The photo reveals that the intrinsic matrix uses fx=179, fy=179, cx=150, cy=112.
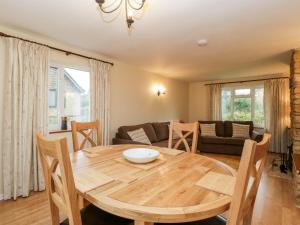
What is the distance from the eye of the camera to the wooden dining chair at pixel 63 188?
2.83ft

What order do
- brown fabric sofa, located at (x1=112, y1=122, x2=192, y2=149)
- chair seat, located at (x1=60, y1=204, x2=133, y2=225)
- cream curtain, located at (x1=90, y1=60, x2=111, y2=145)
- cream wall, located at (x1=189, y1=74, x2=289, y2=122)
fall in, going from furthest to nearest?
cream wall, located at (x1=189, y1=74, x2=289, y2=122), brown fabric sofa, located at (x1=112, y1=122, x2=192, y2=149), cream curtain, located at (x1=90, y1=60, x2=111, y2=145), chair seat, located at (x1=60, y1=204, x2=133, y2=225)

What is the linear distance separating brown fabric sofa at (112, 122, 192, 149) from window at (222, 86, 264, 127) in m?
2.44

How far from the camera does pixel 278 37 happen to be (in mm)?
2625

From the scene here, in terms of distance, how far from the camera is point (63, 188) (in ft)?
3.02

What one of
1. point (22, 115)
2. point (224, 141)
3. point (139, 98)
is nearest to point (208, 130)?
point (224, 141)

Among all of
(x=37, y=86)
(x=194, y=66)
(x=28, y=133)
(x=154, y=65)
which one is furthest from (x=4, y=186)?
(x=194, y=66)

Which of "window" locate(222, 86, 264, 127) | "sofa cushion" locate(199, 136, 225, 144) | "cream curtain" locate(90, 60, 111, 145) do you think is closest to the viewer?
"cream curtain" locate(90, 60, 111, 145)

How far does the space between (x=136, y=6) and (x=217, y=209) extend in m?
1.90

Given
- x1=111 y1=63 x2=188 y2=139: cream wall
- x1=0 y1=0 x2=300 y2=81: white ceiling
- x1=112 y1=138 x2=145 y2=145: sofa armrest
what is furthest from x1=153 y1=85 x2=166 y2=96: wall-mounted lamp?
x1=112 y1=138 x2=145 y2=145: sofa armrest

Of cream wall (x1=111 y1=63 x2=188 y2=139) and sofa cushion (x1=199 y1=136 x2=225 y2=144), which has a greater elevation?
cream wall (x1=111 y1=63 x2=188 y2=139)

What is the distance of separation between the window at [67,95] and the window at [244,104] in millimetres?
4588

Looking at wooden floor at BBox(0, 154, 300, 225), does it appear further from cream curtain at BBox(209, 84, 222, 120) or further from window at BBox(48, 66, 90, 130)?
cream curtain at BBox(209, 84, 222, 120)

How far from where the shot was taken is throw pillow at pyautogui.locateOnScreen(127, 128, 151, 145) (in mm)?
3664

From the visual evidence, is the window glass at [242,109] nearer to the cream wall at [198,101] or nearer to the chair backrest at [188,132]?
the cream wall at [198,101]
